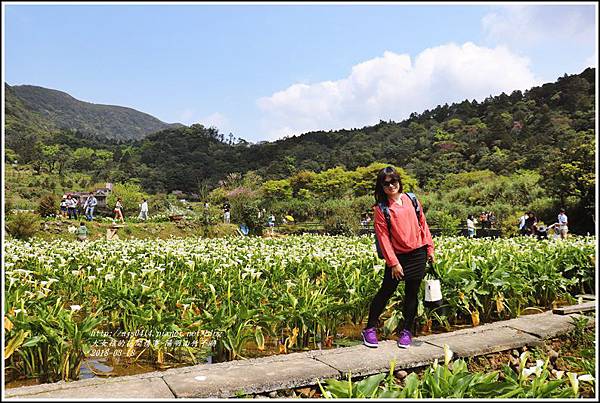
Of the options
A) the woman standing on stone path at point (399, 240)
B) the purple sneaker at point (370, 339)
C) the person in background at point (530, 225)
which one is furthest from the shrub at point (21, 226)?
the person in background at point (530, 225)

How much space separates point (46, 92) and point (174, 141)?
362 ft

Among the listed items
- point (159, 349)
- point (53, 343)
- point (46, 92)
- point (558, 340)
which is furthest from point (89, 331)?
point (46, 92)

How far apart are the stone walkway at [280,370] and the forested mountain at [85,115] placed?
125 meters

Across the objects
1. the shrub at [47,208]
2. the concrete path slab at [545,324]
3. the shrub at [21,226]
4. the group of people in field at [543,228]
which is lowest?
the group of people in field at [543,228]

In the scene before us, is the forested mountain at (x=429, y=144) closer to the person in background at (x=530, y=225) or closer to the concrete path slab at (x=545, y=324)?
the person in background at (x=530, y=225)

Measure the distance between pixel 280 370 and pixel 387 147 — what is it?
2033 inches

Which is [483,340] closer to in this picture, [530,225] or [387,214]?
[387,214]

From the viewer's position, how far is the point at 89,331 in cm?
255

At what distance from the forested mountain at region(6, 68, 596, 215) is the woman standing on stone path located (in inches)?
1194

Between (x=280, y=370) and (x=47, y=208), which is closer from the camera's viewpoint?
(x=280, y=370)

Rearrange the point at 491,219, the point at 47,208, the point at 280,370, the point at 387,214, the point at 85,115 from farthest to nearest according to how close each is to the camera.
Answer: the point at 85,115
the point at 491,219
the point at 47,208
the point at 387,214
the point at 280,370

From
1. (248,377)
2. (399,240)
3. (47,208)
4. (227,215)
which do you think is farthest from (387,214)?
(47,208)

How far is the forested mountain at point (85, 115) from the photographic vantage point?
419 ft

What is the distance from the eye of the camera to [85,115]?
5709 inches
